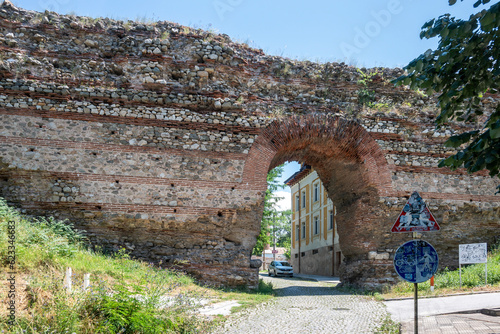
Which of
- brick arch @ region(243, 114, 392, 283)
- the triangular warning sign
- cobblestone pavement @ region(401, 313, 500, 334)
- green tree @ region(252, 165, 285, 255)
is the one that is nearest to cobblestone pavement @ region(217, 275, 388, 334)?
cobblestone pavement @ region(401, 313, 500, 334)

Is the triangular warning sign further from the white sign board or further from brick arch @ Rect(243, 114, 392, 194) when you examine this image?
brick arch @ Rect(243, 114, 392, 194)

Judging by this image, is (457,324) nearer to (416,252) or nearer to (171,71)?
(416,252)

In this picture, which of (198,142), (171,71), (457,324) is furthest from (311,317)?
(171,71)

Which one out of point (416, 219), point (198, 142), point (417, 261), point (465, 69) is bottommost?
point (417, 261)

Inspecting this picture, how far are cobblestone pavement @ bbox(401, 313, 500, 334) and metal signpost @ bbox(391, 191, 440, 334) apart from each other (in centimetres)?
91

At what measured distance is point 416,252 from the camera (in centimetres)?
525

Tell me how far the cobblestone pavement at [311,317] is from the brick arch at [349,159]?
2.75m

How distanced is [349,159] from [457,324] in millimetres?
7209

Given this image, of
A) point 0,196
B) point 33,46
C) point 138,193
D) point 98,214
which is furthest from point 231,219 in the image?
point 33,46

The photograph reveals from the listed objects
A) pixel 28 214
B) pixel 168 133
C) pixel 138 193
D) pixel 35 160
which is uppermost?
pixel 168 133

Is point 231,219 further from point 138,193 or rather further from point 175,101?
point 175,101

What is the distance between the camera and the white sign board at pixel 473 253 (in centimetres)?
1008

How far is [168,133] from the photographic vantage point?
11.3 metres

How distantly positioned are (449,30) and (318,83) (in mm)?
9250
